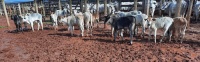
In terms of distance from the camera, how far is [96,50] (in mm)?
9414

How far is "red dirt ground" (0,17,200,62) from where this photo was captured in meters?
8.32

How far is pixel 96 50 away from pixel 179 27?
4192 mm

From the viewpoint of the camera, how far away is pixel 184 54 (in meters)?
8.59

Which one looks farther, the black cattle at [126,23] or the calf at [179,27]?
the black cattle at [126,23]

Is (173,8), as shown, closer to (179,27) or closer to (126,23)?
(179,27)

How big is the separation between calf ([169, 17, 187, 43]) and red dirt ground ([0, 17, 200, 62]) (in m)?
0.43

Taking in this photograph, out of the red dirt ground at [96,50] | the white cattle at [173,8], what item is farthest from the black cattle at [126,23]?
the white cattle at [173,8]

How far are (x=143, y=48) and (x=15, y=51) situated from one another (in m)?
5.79

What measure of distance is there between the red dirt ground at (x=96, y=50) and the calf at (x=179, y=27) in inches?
16.8

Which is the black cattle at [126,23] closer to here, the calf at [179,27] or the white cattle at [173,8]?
the calf at [179,27]

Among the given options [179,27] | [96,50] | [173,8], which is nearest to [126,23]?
[96,50]

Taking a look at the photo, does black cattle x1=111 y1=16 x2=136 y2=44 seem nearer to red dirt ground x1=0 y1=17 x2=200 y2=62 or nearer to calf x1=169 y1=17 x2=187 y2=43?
red dirt ground x1=0 y1=17 x2=200 y2=62

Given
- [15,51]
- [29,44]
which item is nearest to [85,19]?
[29,44]

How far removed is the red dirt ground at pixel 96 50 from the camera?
328 inches
